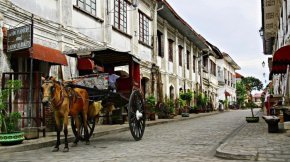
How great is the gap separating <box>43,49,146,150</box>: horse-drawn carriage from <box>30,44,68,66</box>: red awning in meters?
0.74

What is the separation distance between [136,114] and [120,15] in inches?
353

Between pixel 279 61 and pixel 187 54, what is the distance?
1888 centimetres

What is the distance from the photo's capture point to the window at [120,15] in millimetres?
17938

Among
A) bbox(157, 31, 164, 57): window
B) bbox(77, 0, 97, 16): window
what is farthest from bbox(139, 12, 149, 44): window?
bbox(77, 0, 97, 16): window

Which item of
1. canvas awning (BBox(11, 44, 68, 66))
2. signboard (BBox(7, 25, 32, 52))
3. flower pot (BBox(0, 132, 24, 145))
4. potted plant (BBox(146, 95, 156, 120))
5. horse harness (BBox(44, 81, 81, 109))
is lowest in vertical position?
flower pot (BBox(0, 132, 24, 145))

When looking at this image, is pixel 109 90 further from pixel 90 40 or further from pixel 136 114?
pixel 90 40

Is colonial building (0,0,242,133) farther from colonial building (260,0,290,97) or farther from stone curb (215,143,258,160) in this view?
colonial building (260,0,290,97)

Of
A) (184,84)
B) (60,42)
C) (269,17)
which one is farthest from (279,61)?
(184,84)

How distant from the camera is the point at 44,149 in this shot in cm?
910

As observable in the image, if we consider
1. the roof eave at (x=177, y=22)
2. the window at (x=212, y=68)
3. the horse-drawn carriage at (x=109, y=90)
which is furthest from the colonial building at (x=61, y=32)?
the window at (x=212, y=68)

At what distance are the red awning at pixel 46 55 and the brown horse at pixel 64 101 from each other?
1919 millimetres

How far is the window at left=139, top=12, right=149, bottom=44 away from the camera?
69.4ft

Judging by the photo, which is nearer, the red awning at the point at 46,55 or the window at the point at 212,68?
the red awning at the point at 46,55

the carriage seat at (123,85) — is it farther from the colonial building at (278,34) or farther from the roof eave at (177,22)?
the roof eave at (177,22)
